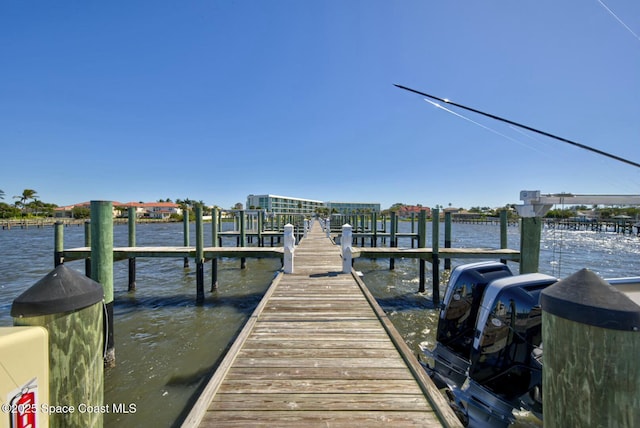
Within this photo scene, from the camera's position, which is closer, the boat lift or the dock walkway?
the dock walkway

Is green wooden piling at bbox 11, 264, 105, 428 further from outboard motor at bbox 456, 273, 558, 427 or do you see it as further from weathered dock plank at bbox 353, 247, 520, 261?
weathered dock plank at bbox 353, 247, 520, 261

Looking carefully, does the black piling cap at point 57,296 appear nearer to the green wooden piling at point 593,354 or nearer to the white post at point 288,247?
the green wooden piling at point 593,354

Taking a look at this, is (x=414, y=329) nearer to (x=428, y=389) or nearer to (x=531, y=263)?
(x=531, y=263)

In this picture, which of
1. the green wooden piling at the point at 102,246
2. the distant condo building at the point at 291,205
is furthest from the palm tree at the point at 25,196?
the green wooden piling at the point at 102,246

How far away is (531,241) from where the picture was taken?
5.78 meters

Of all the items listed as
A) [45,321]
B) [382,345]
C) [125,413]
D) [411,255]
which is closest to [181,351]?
[125,413]

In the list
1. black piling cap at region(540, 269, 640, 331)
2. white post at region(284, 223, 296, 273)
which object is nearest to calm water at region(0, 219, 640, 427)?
white post at region(284, 223, 296, 273)

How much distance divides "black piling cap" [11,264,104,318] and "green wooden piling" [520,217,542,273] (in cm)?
697

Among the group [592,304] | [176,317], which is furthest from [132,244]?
[592,304]

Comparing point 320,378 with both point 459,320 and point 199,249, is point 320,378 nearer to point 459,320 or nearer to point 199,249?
point 459,320

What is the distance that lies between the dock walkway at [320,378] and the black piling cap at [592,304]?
59.1 inches

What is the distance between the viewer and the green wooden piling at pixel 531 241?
5.73m

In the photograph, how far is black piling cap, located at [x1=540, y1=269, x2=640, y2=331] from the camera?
136 centimetres

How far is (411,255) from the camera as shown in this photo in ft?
34.2
